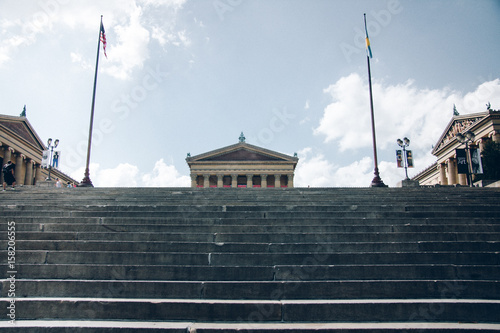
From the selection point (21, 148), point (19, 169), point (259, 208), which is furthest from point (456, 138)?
point (21, 148)

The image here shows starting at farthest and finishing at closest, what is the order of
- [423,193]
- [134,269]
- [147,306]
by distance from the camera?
[423,193] → [134,269] → [147,306]

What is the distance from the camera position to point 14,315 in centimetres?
469

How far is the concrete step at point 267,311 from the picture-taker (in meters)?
4.62

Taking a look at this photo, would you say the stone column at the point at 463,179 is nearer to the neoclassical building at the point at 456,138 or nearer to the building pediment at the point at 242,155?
the neoclassical building at the point at 456,138

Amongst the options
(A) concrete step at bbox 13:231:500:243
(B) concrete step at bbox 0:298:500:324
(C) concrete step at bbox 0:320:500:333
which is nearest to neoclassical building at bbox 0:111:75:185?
(A) concrete step at bbox 13:231:500:243

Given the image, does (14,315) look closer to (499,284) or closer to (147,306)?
(147,306)

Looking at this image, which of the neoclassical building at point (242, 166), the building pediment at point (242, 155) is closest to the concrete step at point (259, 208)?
the neoclassical building at point (242, 166)

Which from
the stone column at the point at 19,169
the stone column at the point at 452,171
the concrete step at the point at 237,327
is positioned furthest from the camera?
the stone column at the point at 452,171

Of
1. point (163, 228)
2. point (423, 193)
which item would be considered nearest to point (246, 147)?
point (423, 193)

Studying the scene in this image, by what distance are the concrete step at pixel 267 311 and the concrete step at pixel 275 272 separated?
0.80 metres

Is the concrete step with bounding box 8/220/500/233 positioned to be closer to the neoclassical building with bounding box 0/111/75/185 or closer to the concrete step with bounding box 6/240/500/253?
the concrete step with bounding box 6/240/500/253

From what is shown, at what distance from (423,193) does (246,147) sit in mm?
36944

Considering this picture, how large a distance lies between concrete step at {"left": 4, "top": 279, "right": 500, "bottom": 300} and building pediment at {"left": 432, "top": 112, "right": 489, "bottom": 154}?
1581 inches

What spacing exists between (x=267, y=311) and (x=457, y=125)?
48.8 m
